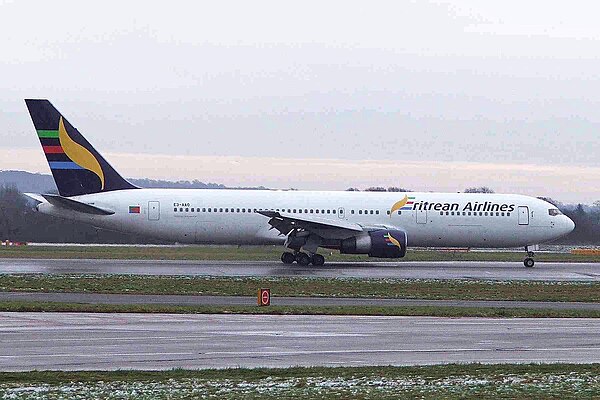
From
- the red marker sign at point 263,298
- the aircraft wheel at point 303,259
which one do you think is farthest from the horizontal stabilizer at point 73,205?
the red marker sign at point 263,298

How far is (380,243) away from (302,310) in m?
18.8

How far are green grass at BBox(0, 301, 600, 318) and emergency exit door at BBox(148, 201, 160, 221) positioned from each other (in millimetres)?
19088

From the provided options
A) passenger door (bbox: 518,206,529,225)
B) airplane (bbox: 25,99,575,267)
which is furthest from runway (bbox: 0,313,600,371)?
passenger door (bbox: 518,206,529,225)

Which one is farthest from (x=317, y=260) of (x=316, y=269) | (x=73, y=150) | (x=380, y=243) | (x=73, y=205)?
(x=73, y=150)

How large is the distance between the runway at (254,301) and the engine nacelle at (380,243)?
14.1 metres

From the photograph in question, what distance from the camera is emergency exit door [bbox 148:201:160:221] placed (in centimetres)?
4300

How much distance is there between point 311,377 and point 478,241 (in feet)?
111

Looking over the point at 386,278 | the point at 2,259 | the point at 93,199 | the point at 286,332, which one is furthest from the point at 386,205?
the point at 286,332

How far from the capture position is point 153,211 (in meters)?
43.0

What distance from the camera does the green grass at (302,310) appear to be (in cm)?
2266

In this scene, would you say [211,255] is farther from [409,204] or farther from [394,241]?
[394,241]

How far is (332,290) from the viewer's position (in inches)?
1174

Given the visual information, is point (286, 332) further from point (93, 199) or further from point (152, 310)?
point (93, 199)

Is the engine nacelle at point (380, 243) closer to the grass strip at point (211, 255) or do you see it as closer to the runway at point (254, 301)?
the grass strip at point (211, 255)
